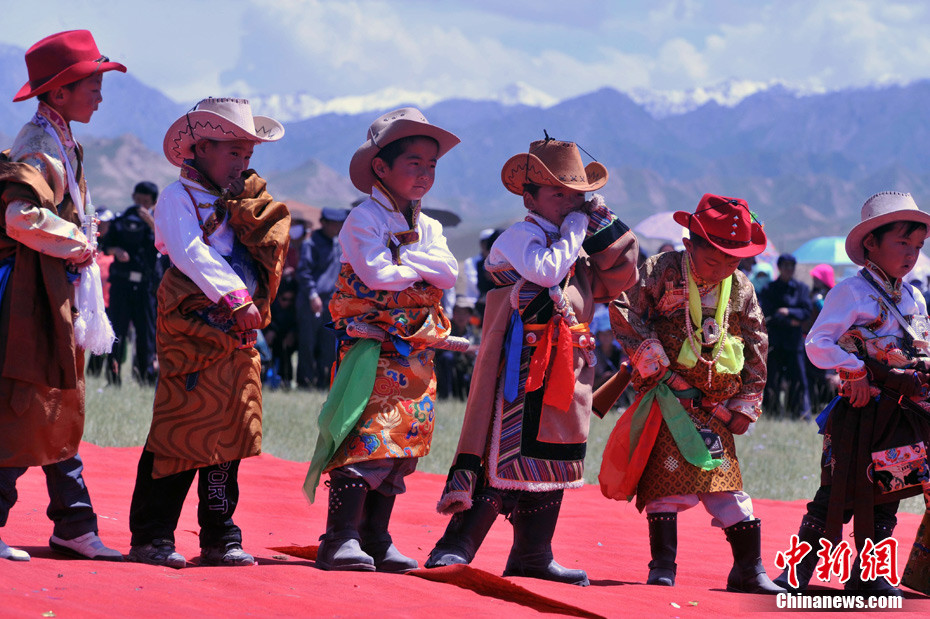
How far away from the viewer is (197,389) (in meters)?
5.17

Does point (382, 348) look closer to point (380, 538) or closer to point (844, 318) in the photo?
point (380, 538)

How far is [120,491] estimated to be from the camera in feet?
25.1

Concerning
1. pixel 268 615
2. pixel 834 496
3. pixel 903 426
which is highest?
pixel 903 426

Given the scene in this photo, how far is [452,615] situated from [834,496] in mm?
2161

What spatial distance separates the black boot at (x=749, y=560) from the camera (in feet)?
18.3

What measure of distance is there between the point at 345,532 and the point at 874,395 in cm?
244

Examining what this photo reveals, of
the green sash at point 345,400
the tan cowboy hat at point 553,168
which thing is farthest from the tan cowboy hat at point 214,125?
the tan cowboy hat at point 553,168

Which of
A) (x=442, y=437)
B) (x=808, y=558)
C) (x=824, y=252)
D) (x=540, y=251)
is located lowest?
(x=808, y=558)

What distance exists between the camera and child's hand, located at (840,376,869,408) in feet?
18.3

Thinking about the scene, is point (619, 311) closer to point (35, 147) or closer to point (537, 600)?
point (537, 600)

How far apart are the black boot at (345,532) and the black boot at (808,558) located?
6.29 feet

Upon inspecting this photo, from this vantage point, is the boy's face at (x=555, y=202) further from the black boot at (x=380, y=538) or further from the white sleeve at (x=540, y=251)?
the black boot at (x=380, y=538)

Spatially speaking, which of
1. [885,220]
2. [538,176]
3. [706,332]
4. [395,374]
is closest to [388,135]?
[538,176]

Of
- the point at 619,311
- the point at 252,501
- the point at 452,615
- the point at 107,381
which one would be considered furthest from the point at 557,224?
the point at 107,381
